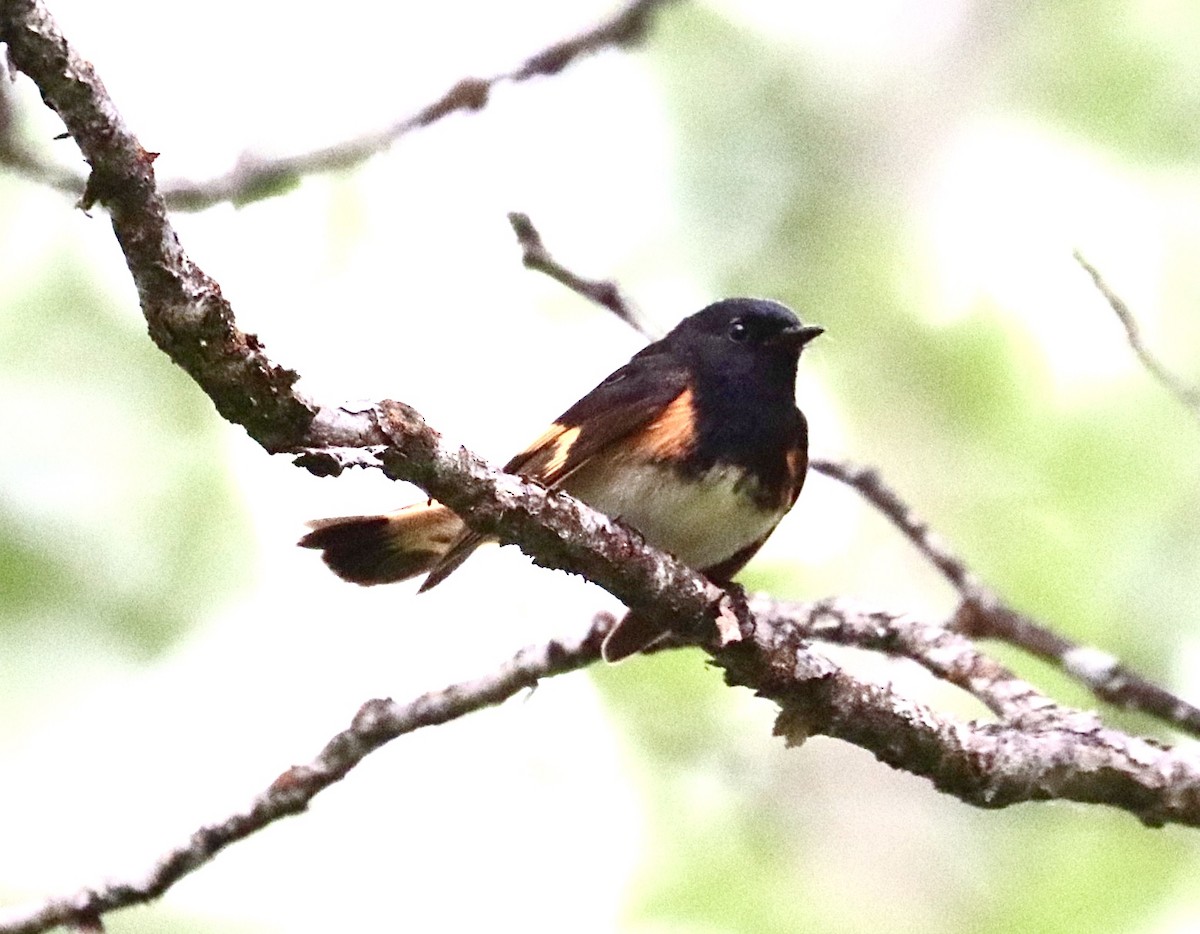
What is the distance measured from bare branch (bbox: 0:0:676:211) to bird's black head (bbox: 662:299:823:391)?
698mm

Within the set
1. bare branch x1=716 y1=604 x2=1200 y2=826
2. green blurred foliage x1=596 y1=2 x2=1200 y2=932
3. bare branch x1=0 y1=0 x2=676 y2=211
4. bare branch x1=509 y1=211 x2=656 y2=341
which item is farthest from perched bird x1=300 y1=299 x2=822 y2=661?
green blurred foliage x1=596 y1=2 x2=1200 y2=932

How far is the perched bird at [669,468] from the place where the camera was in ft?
10.5

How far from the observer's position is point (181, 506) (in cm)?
607

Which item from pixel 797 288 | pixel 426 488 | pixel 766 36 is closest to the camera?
pixel 426 488

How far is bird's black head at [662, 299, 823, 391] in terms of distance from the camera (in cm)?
357

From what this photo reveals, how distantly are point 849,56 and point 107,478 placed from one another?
4.18m

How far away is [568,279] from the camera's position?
3.28 m

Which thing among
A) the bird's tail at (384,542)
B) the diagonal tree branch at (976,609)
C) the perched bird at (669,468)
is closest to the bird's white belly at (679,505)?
the perched bird at (669,468)

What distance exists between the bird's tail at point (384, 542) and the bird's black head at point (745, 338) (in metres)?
0.73

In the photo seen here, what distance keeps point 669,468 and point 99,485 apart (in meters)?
3.58

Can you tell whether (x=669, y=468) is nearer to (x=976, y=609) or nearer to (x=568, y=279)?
(x=568, y=279)

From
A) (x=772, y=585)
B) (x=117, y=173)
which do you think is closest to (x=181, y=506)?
(x=772, y=585)

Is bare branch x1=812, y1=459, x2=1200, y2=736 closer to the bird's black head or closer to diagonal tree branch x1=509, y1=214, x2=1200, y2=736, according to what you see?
diagonal tree branch x1=509, y1=214, x2=1200, y2=736

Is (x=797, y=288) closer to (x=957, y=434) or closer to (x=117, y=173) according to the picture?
(x=957, y=434)
